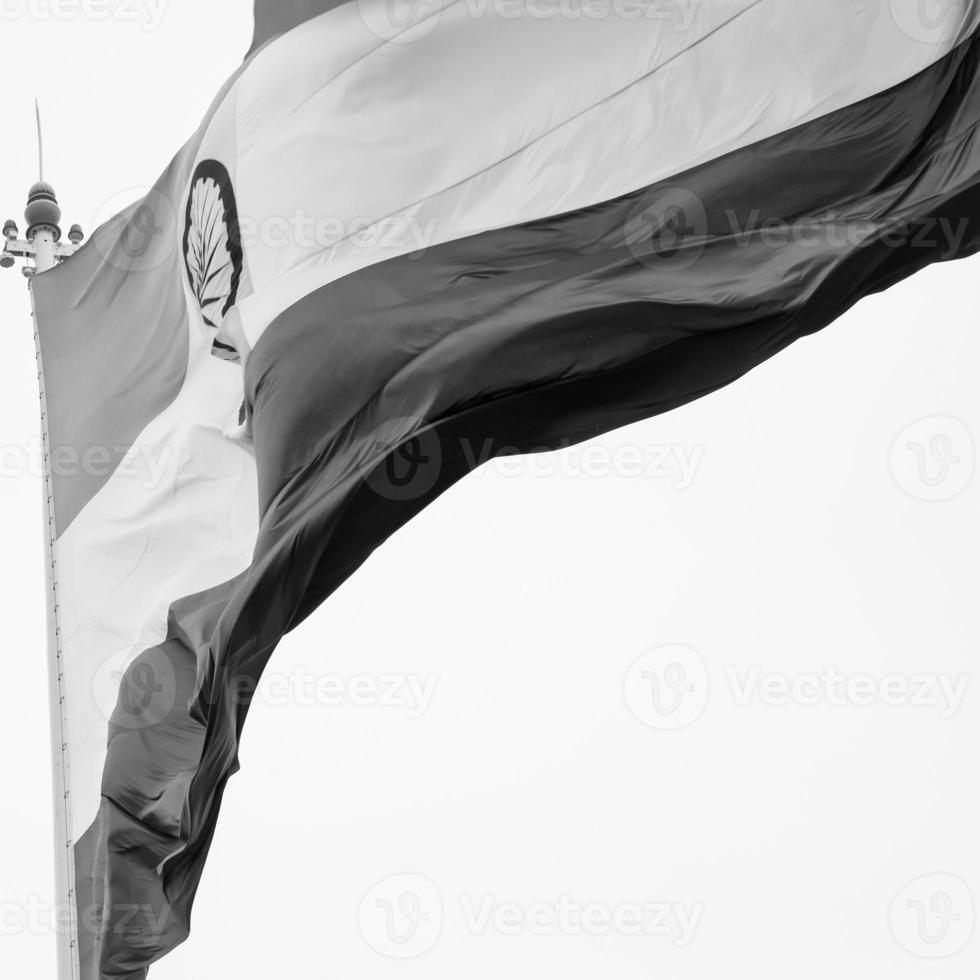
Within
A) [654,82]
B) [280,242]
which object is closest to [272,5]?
[280,242]

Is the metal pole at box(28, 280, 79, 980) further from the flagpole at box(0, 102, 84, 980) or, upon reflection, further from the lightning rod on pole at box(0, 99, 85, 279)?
the lightning rod on pole at box(0, 99, 85, 279)

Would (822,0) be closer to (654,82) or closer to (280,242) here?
(654,82)

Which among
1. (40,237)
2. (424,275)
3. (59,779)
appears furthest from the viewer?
(40,237)

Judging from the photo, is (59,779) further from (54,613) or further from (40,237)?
(40,237)

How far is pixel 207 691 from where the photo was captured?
26.2 ft

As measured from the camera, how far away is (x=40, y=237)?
12125mm

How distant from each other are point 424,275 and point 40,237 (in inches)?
145

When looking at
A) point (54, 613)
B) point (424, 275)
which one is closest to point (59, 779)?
point (54, 613)

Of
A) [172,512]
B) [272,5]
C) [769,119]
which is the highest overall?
[272,5]

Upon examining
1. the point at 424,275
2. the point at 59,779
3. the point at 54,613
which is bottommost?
the point at 59,779

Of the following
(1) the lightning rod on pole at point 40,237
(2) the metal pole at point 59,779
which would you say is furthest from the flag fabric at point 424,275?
(1) the lightning rod on pole at point 40,237

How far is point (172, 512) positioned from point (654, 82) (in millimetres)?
3061

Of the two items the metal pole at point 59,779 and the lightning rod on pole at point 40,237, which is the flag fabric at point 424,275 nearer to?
the metal pole at point 59,779

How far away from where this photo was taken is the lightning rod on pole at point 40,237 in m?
12.0
